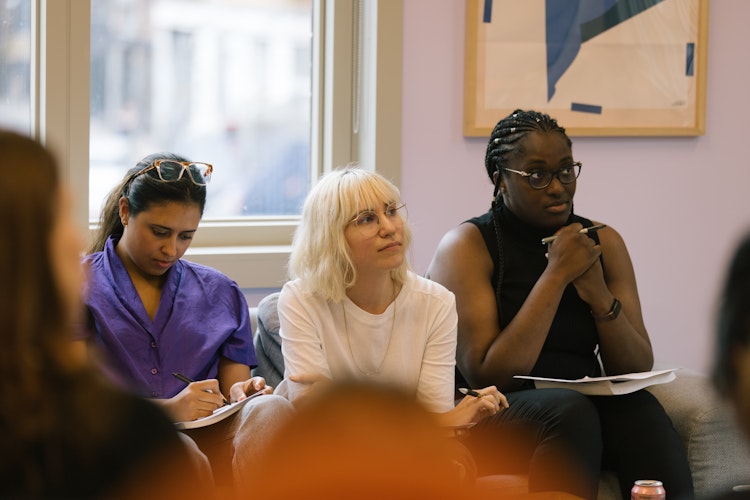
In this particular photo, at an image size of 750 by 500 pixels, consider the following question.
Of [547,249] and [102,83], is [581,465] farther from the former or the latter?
[102,83]

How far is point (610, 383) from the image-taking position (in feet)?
9.68

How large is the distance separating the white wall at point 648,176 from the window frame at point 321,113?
10 cm

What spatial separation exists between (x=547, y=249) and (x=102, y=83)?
1.53m

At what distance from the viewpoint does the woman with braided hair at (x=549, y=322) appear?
288 centimetres

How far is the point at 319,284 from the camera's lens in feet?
9.55

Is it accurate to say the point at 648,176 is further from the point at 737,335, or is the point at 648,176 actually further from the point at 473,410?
the point at 737,335

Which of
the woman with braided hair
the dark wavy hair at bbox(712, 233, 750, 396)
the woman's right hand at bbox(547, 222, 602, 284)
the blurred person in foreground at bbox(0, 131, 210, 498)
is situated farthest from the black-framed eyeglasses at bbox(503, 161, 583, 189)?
the blurred person in foreground at bbox(0, 131, 210, 498)

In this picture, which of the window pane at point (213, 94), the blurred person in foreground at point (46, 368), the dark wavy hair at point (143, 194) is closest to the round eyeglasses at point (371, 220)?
the dark wavy hair at point (143, 194)

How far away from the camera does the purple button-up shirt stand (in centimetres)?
283

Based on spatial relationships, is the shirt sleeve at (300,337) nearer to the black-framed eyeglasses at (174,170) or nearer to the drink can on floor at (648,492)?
the black-framed eyeglasses at (174,170)

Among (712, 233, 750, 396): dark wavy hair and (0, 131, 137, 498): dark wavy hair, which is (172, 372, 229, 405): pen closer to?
(0, 131, 137, 498): dark wavy hair

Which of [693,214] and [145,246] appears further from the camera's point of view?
[693,214]

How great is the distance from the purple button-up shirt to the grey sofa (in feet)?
0.35

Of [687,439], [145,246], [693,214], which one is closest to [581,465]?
[687,439]
